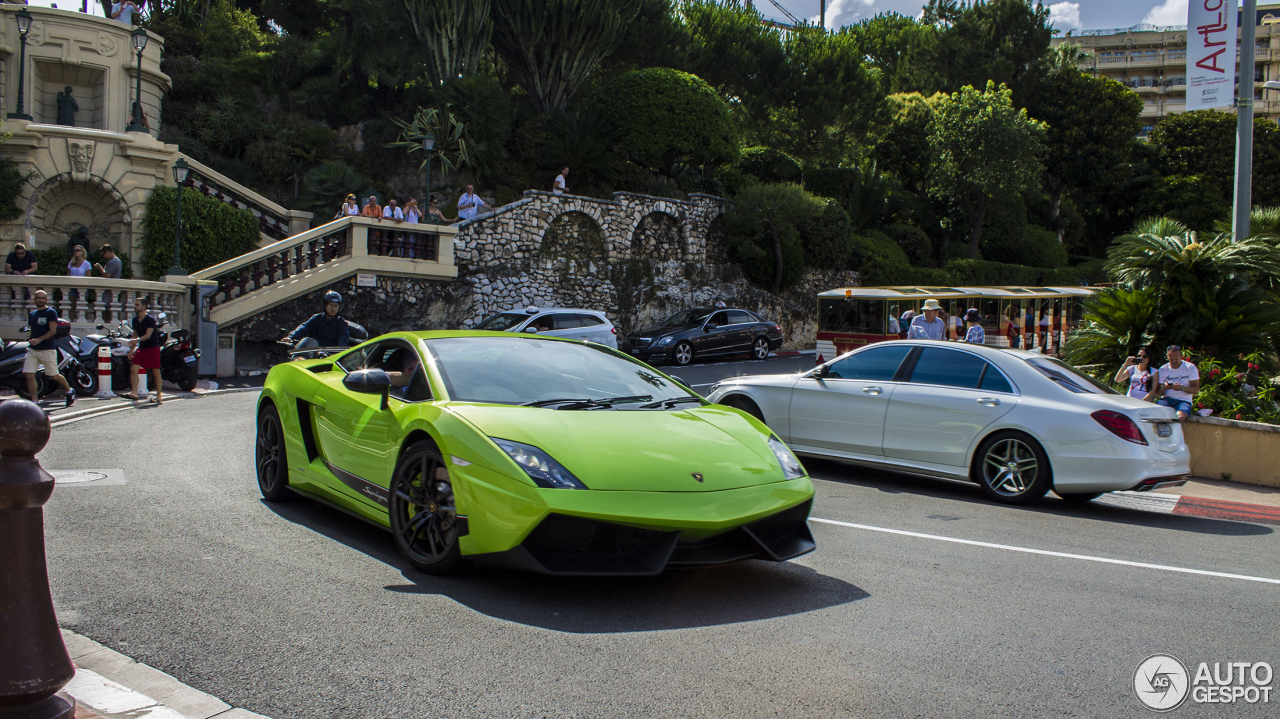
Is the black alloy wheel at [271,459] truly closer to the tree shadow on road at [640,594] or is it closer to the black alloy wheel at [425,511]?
the tree shadow on road at [640,594]

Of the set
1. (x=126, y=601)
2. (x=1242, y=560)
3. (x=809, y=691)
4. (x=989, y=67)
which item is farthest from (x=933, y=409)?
(x=989, y=67)

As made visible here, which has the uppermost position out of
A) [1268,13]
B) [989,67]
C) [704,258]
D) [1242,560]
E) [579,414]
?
[1268,13]

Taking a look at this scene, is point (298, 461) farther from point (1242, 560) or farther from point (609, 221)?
point (609, 221)

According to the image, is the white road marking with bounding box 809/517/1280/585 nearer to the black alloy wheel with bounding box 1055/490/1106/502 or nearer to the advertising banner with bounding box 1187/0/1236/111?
the black alloy wheel with bounding box 1055/490/1106/502

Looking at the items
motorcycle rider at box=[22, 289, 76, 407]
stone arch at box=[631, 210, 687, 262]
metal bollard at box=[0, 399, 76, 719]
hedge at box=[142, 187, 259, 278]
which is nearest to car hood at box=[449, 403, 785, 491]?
metal bollard at box=[0, 399, 76, 719]

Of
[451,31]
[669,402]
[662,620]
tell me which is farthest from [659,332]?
[662,620]

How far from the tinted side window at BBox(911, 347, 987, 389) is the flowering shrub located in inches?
166

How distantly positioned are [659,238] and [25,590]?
28.4 m

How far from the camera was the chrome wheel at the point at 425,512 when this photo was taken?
4.63 metres

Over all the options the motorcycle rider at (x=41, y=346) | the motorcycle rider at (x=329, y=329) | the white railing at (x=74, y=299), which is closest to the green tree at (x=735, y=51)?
the white railing at (x=74, y=299)

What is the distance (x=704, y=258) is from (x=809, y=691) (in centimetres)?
2881

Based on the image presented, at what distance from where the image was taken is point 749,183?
35188 mm

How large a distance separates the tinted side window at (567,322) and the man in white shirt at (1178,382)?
1313cm

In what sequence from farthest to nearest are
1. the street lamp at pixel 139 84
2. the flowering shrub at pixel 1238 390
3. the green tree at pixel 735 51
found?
the green tree at pixel 735 51
the street lamp at pixel 139 84
the flowering shrub at pixel 1238 390
